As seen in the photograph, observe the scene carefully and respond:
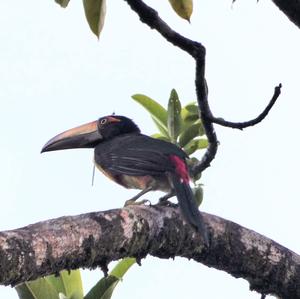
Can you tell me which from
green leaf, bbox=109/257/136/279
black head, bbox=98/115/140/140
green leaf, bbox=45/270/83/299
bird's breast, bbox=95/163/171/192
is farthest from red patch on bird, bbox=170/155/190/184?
black head, bbox=98/115/140/140

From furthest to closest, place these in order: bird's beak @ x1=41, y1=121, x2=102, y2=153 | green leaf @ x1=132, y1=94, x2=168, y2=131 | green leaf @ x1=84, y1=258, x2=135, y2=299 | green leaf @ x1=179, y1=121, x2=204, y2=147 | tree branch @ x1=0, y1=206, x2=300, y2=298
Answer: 1. bird's beak @ x1=41, y1=121, x2=102, y2=153
2. green leaf @ x1=132, y1=94, x2=168, y2=131
3. green leaf @ x1=179, y1=121, x2=204, y2=147
4. green leaf @ x1=84, y1=258, x2=135, y2=299
5. tree branch @ x1=0, y1=206, x2=300, y2=298

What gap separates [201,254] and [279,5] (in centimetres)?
112

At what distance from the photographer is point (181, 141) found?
4703mm

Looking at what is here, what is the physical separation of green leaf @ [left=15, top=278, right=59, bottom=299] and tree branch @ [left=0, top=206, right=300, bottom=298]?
0.50m

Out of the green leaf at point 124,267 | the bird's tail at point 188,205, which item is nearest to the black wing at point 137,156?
the bird's tail at point 188,205

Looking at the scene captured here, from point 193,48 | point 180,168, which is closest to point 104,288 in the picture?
point 193,48

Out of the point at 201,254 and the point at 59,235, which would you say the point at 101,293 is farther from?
the point at 59,235

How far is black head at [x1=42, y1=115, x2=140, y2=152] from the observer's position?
6.41 metres

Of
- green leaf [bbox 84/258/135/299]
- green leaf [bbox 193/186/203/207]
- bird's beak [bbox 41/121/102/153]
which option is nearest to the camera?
green leaf [bbox 84/258/135/299]

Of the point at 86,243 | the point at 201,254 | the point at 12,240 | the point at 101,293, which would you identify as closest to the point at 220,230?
the point at 201,254

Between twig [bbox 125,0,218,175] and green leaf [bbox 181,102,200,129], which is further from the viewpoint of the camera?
green leaf [bbox 181,102,200,129]

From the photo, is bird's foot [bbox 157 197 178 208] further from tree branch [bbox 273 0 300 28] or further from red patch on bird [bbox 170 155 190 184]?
tree branch [bbox 273 0 300 28]

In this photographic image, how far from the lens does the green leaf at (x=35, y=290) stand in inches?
146

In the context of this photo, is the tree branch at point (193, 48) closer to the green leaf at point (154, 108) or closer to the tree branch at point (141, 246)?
the tree branch at point (141, 246)
